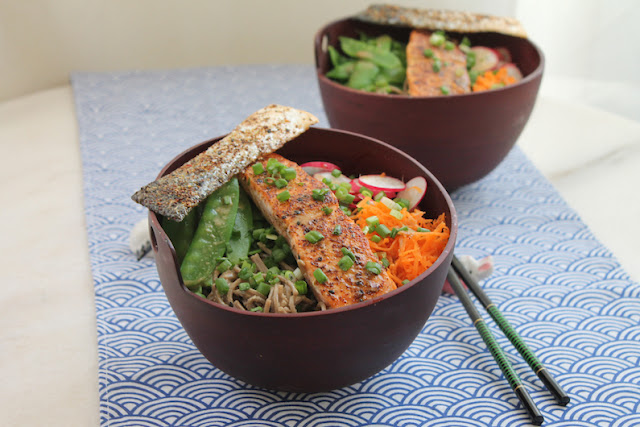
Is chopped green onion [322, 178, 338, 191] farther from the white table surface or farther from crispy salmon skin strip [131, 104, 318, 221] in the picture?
the white table surface

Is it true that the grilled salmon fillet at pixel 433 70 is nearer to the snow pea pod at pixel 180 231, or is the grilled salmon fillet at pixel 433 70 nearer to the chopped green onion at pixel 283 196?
the chopped green onion at pixel 283 196

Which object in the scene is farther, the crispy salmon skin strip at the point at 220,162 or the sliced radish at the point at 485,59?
the sliced radish at the point at 485,59

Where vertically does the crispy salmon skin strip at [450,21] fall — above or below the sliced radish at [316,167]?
above

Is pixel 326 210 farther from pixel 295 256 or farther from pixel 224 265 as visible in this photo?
pixel 224 265

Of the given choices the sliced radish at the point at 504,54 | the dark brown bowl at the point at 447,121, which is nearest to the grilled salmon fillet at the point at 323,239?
the dark brown bowl at the point at 447,121

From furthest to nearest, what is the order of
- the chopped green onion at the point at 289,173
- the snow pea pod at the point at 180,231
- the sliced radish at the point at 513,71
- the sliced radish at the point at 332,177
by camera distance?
the sliced radish at the point at 513,71 → the sliced radish at the point at 332,177 → the chopped green onion at the point at 289,173 → the snow pea pod at the point at 180,231

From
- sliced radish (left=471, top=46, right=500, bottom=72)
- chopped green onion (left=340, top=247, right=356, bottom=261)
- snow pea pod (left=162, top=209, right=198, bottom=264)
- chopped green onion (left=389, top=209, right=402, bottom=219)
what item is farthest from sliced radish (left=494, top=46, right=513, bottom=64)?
snow pea pod (left=162, top=209, right=198, bottom=264)
